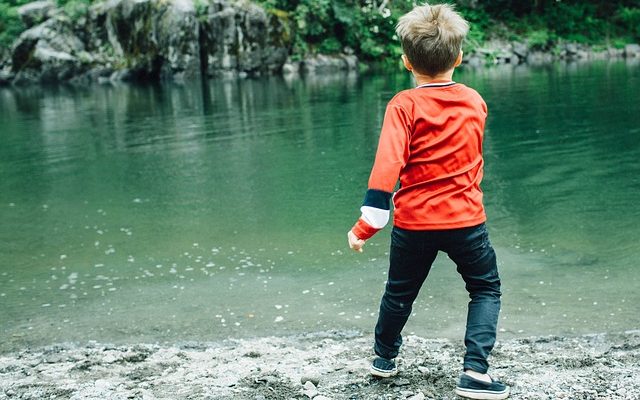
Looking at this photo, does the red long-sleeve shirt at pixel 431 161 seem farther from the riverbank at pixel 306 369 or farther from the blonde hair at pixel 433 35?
the riverbank at pixel 306 369

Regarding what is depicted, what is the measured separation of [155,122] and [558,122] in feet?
30.0

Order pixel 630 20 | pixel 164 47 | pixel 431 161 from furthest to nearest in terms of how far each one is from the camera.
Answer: pixel 630 20 → pixel 164 47 → pixel 431 161

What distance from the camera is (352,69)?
35656 mm

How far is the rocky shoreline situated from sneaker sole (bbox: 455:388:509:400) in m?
31.9

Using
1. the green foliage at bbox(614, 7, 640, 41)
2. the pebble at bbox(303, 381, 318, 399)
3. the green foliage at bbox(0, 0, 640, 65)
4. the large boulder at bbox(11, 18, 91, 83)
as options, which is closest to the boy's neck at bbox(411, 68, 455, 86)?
the pebble at bbox(303, 381, 318, 399)

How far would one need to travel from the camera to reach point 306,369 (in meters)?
3.95

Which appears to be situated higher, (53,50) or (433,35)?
(53,50)

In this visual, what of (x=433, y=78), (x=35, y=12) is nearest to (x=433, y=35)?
(x=433, y=78)

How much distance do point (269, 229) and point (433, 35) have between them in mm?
4774

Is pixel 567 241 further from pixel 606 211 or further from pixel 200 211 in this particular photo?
pixel 200 211

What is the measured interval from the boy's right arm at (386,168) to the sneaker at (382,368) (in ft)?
2.45

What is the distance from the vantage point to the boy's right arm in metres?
3.18

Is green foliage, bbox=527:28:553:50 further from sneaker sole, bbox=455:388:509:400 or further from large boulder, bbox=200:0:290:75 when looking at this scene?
sneaker sole, bbox=455:388:509:400

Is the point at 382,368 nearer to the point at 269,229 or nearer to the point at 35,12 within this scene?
the point at 269,229
